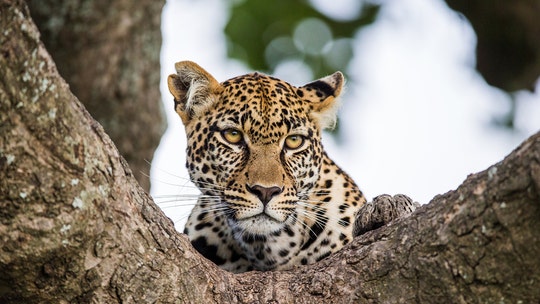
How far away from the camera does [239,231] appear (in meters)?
7.48


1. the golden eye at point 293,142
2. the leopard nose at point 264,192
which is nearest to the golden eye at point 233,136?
the golden eye at point 293,142

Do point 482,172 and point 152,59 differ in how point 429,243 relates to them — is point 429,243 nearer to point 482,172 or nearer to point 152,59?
point 482,172

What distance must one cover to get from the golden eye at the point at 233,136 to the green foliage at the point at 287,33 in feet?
13.4

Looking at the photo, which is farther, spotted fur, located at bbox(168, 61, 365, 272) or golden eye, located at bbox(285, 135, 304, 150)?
golden eye, located at bbox(285, 135, 304, 150)

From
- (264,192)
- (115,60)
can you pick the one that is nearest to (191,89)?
(264,192)

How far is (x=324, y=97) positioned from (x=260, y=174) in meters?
A: 1.39

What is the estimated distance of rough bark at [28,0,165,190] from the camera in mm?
9570

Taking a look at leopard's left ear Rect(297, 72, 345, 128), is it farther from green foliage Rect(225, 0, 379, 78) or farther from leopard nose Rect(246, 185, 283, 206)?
green foliage Rect(225, 0, 379, 78)

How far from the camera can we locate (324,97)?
27.4ft

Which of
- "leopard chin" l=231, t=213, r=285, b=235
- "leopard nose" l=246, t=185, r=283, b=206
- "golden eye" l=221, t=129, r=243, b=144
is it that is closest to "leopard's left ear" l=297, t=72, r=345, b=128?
"golden eye" l=221, t=129, r=243, b=144

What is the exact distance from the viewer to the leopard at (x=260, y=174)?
7.36 m

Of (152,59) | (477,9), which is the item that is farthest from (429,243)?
(152,59)

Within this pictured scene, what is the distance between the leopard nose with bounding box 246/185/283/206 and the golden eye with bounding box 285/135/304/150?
2.04ft

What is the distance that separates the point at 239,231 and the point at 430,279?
260cm
